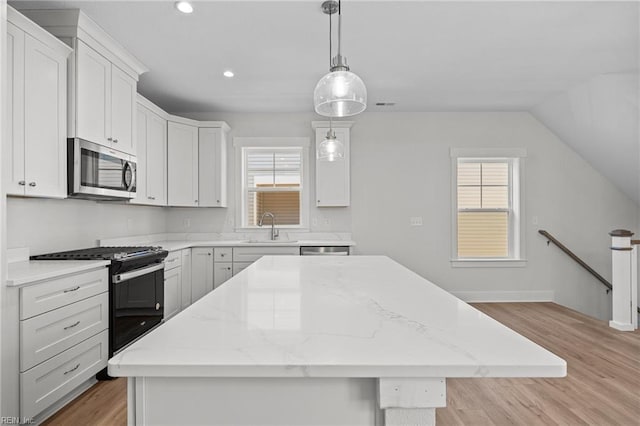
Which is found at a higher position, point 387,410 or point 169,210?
point 169,210

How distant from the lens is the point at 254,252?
4.16 m

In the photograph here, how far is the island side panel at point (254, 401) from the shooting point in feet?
2.61

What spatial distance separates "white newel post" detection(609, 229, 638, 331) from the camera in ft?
11.9

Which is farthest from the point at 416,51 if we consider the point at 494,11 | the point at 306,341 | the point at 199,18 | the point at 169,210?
the point at 169,210

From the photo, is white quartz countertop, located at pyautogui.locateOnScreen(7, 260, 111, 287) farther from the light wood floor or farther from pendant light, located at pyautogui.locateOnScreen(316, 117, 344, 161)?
pendant light, located at pyautogui.locateOnScreen(316, 117, 344, 161)

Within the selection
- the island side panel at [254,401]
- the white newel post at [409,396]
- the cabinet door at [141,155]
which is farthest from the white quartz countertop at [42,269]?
the white newel post at [409,396]

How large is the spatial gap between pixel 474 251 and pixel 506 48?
281cm

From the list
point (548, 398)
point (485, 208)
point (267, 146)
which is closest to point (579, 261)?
point (485, 208)

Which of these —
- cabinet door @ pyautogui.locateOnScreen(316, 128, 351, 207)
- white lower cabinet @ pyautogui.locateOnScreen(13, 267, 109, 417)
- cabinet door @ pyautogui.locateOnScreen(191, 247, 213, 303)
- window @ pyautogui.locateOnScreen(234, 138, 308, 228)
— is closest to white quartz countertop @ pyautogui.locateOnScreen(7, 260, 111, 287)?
white lower cabinet @ pyautogui.locateOnScreen(13, 267, 109, 417)

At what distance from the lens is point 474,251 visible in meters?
4.95

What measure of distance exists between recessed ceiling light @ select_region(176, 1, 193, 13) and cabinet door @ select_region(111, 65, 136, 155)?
89cm

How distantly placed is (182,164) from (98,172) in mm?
1642

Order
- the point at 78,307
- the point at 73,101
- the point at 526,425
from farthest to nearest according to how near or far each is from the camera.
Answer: the point at 73,101 < the point at 78,307 < the point at 526,425

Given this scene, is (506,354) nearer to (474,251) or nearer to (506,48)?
(506,48)
